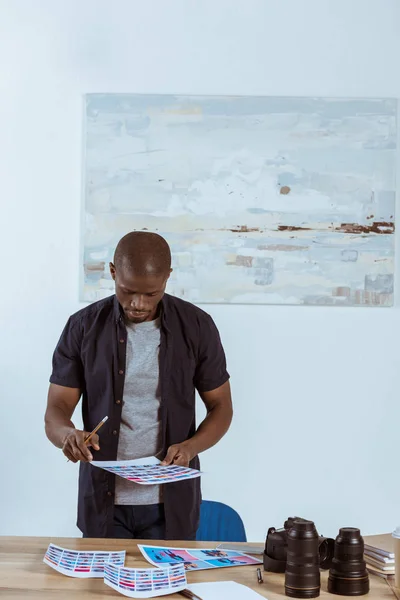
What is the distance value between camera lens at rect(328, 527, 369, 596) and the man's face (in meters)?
0.97

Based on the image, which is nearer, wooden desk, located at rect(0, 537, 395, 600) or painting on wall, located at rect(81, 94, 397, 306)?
wooden desk, located at rect(0, 537, 395, 600)

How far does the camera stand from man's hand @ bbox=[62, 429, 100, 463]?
235 cm

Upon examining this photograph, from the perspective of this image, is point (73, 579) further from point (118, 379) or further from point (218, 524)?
point (218, 524)

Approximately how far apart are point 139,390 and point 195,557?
631 millimetres

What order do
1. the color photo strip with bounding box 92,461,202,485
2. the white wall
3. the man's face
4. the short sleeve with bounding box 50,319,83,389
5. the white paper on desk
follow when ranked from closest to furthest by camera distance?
1. the white paper on desk
2. the color photo strip with bounding box 92,461,202,485
3. the man's face
4. the short sleeve with bounding box 50,319,83,389
5. the white wall

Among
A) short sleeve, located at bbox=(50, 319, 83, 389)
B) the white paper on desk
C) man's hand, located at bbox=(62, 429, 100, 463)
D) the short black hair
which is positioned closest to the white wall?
short sleeve, located at bbox=(50, 319, 83, 389)

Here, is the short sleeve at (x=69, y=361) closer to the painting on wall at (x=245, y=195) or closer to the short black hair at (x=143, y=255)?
the short black hair at (x=143, y=255)

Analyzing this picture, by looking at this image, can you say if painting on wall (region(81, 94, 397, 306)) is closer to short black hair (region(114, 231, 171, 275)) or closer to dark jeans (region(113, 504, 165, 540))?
short black hair (region(114, 231, 171, 275))

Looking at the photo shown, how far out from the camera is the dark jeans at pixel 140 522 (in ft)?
8.28

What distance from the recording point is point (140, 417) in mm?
2594

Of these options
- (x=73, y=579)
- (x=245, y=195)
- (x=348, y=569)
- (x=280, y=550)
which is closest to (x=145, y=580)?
(x=73, y=579)

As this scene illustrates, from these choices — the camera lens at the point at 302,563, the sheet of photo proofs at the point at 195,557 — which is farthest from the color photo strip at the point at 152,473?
the camera lens at the point at 302,563

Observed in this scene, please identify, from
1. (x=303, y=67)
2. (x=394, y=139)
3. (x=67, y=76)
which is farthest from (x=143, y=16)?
(x=394, y=139)

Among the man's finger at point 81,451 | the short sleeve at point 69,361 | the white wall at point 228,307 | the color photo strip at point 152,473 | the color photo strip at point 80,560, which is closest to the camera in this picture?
the color photo strip at point 80,560
